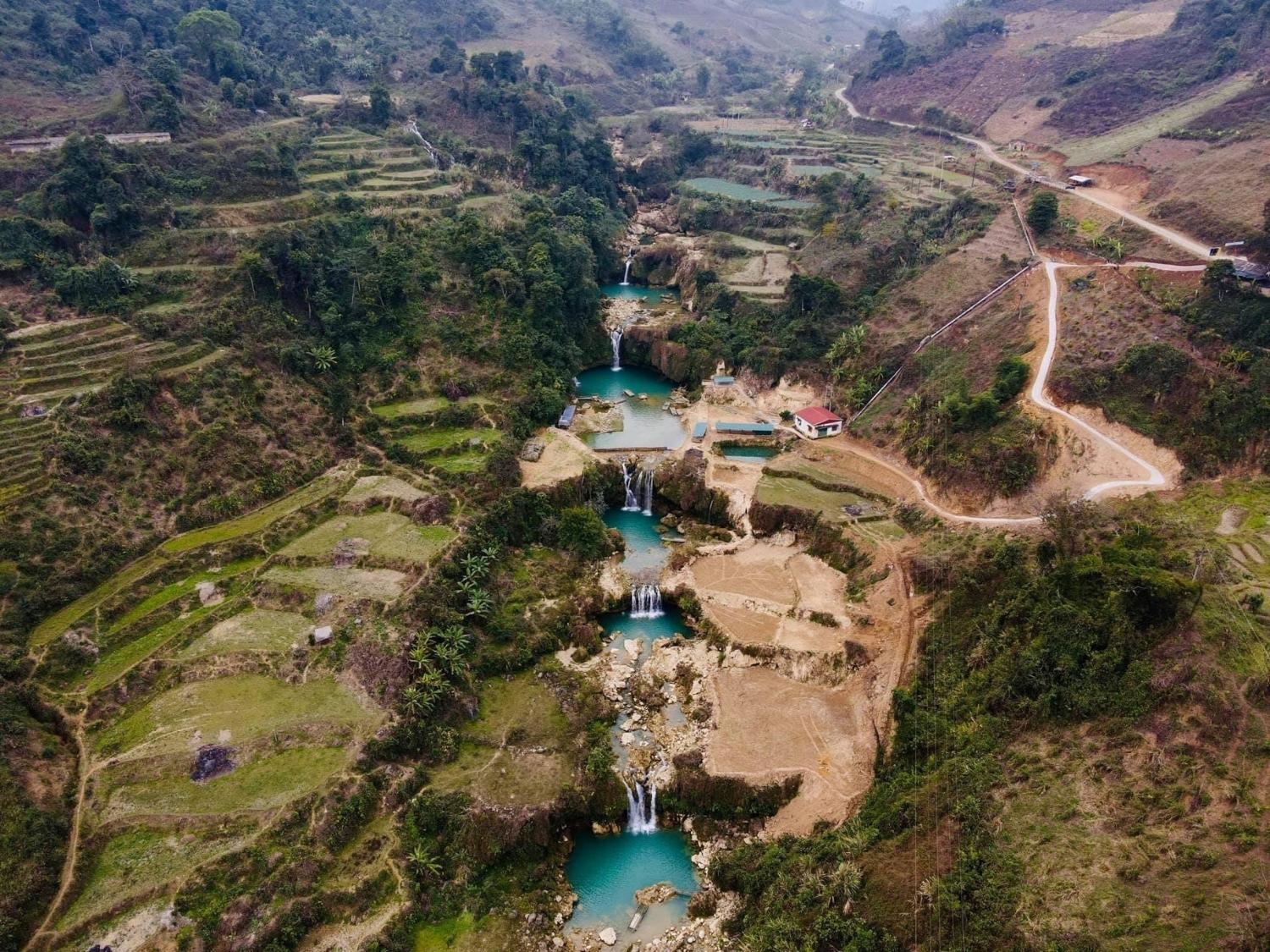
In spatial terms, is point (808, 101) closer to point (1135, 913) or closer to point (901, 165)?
point (901, 165)

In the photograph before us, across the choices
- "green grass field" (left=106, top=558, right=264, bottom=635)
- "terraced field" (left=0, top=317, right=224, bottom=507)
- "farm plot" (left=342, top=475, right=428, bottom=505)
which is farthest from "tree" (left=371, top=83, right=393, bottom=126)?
"green grass field" (left=106, top=558, right=264, bottom=635)

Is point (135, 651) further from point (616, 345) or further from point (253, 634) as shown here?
point (616, 345)

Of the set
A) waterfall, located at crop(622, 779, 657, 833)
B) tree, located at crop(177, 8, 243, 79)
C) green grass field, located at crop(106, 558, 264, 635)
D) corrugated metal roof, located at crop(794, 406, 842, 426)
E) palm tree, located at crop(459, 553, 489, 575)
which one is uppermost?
tree, located at crop(177, 8, 243, 79)

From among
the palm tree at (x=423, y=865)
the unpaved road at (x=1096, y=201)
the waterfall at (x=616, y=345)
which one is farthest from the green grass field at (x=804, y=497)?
the palm tree at (x=423, y=865)

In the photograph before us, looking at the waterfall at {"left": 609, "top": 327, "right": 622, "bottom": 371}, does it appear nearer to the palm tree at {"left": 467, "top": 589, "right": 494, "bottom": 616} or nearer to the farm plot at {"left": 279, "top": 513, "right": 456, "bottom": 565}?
the farm plot at {"left": 279, "top": 513, "right": 456, "bottom": 565}

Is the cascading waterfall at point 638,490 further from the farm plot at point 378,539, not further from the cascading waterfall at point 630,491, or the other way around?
the farm plot at point 378,539

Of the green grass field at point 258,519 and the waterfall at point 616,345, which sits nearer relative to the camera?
the green grass field at point 258,519
